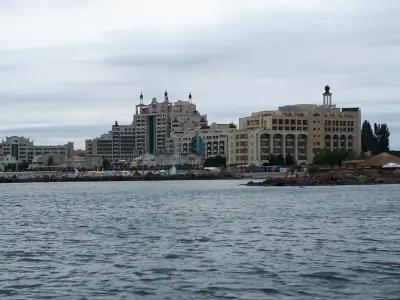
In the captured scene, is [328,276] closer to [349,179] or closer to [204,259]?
[204,259]

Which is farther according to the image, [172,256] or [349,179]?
[349,179]

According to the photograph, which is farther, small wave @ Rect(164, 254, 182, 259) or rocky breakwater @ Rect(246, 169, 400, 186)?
rocky breakwater @ Rect(246, 169, 400, 186)

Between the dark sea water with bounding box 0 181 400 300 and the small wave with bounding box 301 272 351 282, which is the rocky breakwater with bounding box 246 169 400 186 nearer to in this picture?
the dark sea water with bounding box 0 181 400 300

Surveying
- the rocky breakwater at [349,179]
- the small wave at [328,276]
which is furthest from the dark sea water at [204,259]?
the rocky breakwater at [349,179]

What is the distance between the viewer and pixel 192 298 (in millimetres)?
22266

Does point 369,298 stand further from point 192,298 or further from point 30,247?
point 30,247

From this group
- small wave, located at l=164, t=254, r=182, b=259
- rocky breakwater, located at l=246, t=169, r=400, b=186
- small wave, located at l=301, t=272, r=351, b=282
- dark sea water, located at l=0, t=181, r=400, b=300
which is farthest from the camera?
Result: rocky breakwater, located at l=246, t=169, r=400, b=186

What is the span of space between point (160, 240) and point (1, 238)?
9526 mm

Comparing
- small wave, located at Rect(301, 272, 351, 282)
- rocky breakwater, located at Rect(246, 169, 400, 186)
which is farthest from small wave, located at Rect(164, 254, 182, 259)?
rocky breakwater, located at Rect(246, 169, 400, 186)

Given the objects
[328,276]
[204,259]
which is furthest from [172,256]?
[328,276]

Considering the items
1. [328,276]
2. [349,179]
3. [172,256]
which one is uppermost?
[349,179]

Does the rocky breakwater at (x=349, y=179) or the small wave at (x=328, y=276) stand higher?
the rocky breakwater at (x=349, y=179)

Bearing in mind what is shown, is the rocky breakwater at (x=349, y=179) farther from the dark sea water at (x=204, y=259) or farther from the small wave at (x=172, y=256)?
the small wave at (x=172, y=256)

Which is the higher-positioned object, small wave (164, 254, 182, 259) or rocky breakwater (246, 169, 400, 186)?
rocky breakwater (246, 169, 400, 186)
